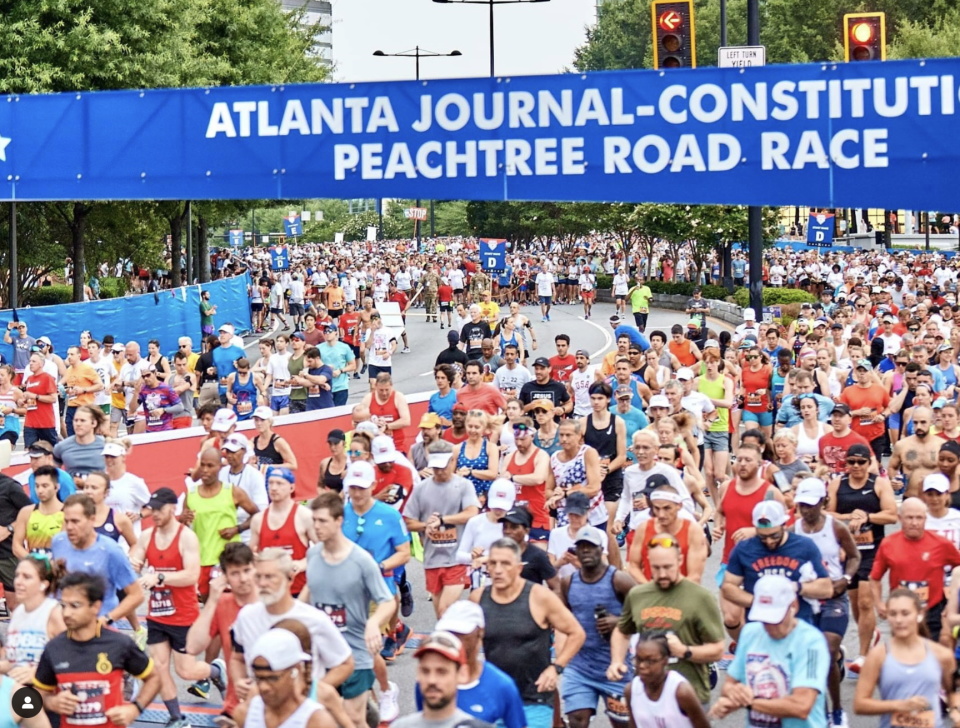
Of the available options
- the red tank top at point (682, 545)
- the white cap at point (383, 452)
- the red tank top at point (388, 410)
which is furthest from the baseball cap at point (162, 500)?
the red tank top at point (388, 410)

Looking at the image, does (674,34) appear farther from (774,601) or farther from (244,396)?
(774,601)

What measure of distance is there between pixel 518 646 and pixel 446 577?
3.11 metres

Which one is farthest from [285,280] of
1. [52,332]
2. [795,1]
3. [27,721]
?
[795,1]

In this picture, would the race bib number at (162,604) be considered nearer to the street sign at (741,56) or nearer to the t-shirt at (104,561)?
the t-shirt at (104,561)

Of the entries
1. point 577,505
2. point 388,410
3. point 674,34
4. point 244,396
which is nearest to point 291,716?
point 577,505

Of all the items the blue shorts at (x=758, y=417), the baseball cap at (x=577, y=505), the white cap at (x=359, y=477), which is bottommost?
the blue shorts at (x=758, y=417)

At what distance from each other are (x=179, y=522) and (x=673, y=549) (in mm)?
3686

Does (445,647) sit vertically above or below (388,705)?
above

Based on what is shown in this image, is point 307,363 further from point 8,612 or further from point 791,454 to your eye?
point 791,454

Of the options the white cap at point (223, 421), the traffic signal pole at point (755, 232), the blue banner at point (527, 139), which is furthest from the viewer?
the traffic signal pole at point (755, 232)

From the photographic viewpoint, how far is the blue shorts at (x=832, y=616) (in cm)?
895

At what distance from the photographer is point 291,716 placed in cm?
568

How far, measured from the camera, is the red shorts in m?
10.5

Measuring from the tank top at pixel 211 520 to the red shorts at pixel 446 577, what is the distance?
1.45 metres
